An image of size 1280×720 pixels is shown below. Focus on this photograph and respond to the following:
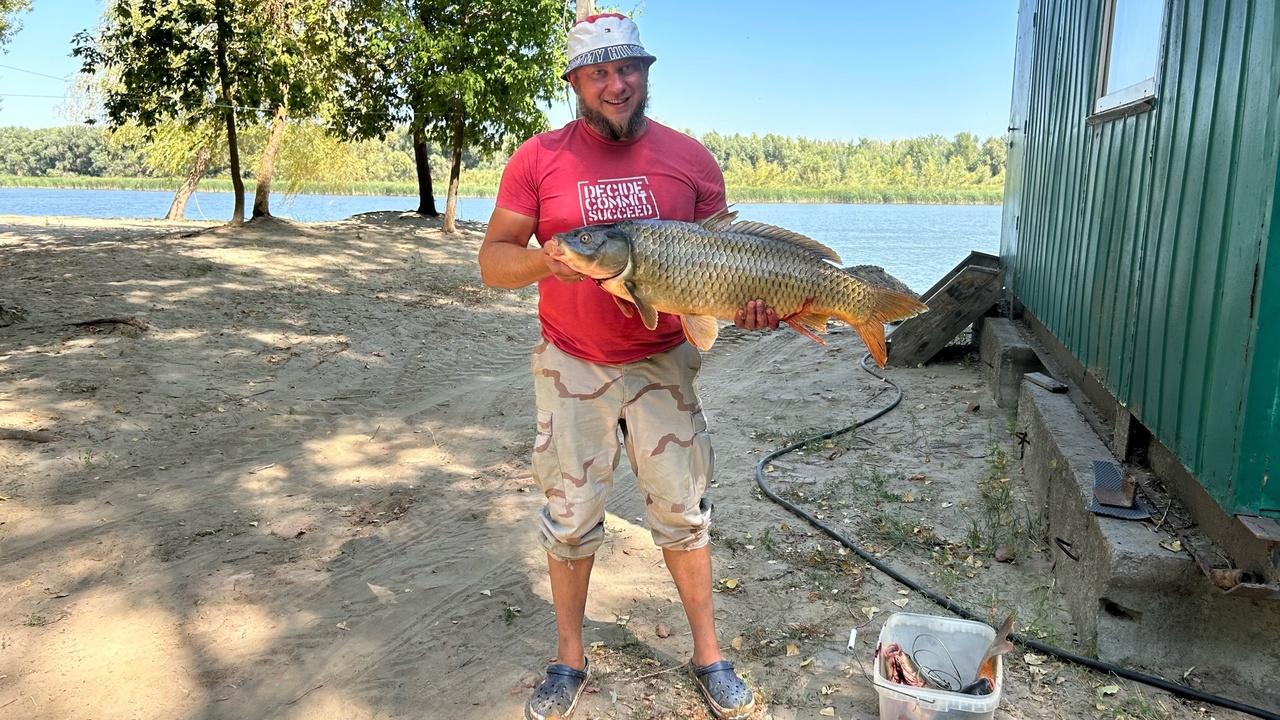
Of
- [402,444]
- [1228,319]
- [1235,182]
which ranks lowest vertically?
[402,444]

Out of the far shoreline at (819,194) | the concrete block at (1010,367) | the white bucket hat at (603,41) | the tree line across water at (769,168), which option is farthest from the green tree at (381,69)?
the far shoreline at (819,194)

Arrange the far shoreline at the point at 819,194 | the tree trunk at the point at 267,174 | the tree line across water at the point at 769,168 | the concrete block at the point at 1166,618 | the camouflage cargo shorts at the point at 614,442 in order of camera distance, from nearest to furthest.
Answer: the camouflage cargo shorts at the point at 614,442, the concrete block at the point at 1166,618, the tree trunk at the point at 267,174, the far shoreline at the point at 819,194, the tree line across water at the point at 769,168

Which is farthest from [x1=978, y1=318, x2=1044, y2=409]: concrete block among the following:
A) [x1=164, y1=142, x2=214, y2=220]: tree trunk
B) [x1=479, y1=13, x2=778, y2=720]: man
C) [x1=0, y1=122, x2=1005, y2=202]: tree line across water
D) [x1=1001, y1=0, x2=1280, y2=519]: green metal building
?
[x1=0, y1=122, x2=1005, y2=202]: tree line across water

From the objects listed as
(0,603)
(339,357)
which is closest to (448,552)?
(0,603)

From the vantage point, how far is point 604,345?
2.84 metres

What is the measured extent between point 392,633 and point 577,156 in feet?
6.78

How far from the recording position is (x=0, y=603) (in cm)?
378

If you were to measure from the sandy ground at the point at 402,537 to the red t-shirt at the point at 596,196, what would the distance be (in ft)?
4.22

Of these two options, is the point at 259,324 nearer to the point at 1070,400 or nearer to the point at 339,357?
the point at 339,357

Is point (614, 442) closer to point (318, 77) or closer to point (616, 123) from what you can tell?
point (616, 123)

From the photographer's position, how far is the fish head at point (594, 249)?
2.44 metres

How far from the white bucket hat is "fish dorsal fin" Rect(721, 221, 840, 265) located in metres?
0.57

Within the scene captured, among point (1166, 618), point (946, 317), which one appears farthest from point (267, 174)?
point (1166, 618)

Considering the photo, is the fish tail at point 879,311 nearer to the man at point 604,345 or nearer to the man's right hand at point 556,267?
the man at point 604,345
